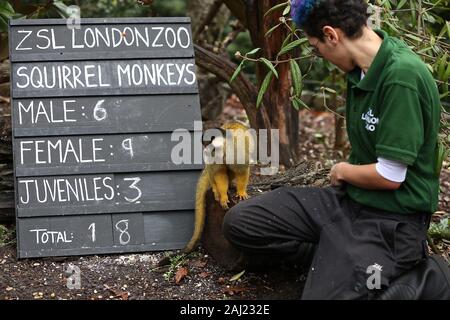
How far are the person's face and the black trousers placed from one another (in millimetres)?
539

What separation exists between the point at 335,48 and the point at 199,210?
1.20m

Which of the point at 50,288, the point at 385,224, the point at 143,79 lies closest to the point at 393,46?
the point at 385,224

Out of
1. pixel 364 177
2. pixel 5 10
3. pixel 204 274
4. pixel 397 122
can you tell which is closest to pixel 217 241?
pixel 204 274

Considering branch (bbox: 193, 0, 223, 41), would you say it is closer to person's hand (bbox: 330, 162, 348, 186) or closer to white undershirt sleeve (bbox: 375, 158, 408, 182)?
person's hand (bbox: 330, 162, 348, 186)

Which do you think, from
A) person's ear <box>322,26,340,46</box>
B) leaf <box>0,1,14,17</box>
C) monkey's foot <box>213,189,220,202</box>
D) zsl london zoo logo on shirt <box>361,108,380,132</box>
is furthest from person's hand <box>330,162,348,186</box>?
leaf <box>0,1,14,17</box>

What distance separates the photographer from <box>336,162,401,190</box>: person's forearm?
2477 mm

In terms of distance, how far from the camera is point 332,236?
2592mm

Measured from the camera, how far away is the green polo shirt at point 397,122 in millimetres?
2389

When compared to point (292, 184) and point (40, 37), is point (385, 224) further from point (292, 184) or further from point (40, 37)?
point (40, 37)

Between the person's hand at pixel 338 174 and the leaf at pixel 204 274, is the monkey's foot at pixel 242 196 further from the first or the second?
the person's hand at pixel 338 174

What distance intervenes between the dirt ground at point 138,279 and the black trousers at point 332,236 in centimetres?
19

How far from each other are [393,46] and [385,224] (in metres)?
0.68

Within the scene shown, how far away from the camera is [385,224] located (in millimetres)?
2523

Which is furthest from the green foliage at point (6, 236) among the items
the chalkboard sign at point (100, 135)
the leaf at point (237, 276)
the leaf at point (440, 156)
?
the leaf at point (440, 156)
